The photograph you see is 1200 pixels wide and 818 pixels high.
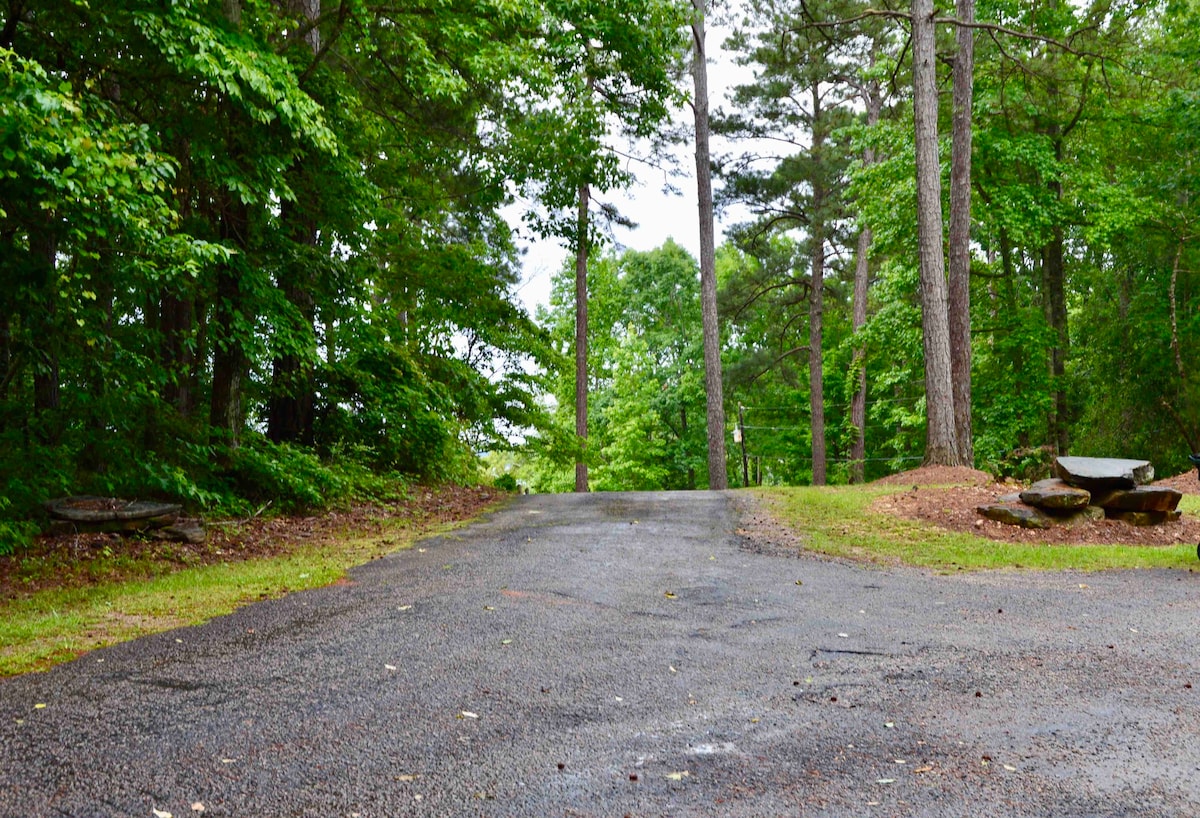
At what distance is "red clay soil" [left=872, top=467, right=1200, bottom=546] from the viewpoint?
9.25 meters

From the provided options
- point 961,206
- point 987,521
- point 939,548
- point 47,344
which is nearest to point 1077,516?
point 987,521

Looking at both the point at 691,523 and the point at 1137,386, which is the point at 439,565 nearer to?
the point at 691,523

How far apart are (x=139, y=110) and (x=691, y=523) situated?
7.66 meters

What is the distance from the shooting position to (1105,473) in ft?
31.8

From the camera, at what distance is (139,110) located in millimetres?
9148

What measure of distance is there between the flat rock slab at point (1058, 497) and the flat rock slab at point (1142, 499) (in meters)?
0.24

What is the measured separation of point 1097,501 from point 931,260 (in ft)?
18.1

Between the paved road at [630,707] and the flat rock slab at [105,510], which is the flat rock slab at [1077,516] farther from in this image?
the flat rock slab at [105,510]

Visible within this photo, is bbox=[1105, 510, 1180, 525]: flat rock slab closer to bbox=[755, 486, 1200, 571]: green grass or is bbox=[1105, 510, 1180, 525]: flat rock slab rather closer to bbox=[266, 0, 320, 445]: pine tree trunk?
bbox=[755, 486, 1200, 571]: green grass

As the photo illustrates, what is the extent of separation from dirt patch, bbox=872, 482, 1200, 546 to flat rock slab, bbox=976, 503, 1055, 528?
0.07 meters

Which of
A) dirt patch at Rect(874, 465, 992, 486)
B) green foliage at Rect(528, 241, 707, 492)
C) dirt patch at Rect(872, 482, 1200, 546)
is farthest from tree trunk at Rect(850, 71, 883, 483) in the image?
dirt patch at Rect(872, 482, 1200, 546)

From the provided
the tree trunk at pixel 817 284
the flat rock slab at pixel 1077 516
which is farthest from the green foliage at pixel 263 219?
the tree trunk at pixel 817 284

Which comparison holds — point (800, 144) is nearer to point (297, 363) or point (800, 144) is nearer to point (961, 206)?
→ point (961, 206)

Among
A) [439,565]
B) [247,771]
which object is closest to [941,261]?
[439,565]
